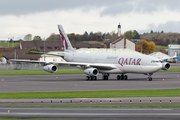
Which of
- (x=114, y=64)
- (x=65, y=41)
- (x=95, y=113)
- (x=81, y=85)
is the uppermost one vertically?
(x=65, y=41)

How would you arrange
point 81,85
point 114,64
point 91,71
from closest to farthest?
point 81,85
point 91,71
point 114,64

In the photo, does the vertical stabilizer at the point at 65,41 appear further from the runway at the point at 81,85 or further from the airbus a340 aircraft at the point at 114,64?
the runway at the point at 81,85

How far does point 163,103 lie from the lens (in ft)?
82.4

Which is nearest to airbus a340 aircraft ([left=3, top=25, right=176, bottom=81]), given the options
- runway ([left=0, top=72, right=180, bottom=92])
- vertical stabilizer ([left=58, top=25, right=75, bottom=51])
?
runway ([left=0, top=72, right=180, bottom=92])

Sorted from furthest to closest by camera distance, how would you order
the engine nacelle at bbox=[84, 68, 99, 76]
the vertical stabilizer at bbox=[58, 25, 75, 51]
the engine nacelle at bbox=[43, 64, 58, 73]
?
the vertical stabilizer at bbox=[58, 25, 75, 51] → the engine nacelle at bbox=[43, 64, 58, 73] → the engine nacelle at bbox=[84, 68, 99, 76]

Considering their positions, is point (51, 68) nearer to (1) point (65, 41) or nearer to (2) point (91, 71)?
(2) point (91, 71)

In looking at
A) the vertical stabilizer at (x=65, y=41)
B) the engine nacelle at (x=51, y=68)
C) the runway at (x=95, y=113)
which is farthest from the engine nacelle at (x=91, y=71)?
the runway at (x=95, y=113)

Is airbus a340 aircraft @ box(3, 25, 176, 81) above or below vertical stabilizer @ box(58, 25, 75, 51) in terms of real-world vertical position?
below

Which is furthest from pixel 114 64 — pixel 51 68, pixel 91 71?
pixel 51 68

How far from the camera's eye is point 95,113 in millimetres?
20516

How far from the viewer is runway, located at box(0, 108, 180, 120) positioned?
19250 mm

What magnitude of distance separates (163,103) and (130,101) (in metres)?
2.60

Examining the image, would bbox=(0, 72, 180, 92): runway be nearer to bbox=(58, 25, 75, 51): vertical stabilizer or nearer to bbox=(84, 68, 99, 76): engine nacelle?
bbox=(84, 68, 99, 76): engine nacelle
